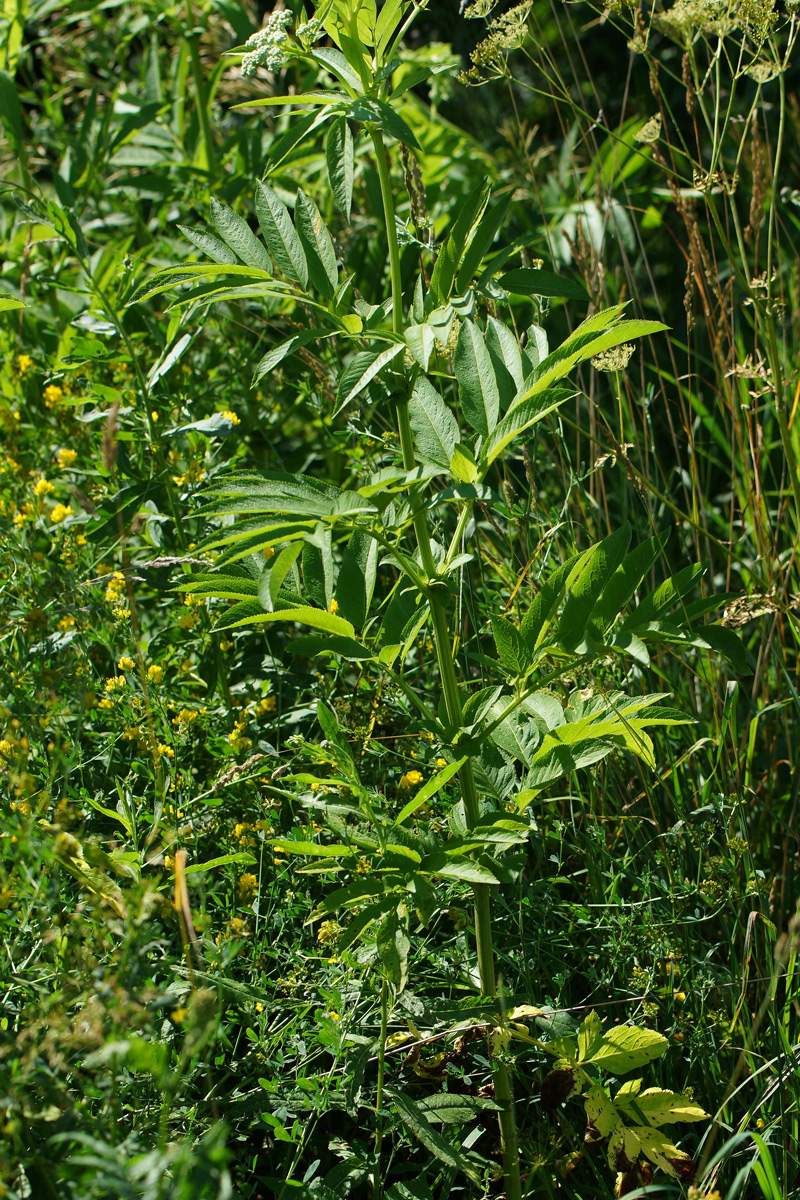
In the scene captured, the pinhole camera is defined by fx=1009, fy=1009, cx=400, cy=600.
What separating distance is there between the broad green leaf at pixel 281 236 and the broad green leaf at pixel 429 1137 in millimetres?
914

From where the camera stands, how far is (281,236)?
113 cm

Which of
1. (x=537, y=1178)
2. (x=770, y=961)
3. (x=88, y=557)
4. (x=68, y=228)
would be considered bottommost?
(x=537, y=1178)

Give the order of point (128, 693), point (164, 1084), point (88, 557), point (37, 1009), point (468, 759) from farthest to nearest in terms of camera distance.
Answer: point (88, 557) < point (128, 693) < point (468, 759) < point (37, 1009) < point (164, 1084)

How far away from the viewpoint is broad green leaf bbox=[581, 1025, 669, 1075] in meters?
1.14

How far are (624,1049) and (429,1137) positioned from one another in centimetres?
24

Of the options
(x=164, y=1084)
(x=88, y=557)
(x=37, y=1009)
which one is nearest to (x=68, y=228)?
(x=88, y=557)

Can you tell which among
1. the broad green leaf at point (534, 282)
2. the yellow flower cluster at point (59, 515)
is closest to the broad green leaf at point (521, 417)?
the broad green leaf at point (534, 282)

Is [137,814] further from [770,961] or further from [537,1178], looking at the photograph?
[770,961]

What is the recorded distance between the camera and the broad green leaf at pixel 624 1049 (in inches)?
44.9

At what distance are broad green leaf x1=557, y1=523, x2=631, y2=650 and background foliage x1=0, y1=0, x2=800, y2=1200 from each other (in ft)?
0.35

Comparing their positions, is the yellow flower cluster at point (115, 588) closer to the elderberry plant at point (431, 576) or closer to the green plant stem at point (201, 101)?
the elderberry plant at point (431, 576)

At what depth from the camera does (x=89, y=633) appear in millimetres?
1570

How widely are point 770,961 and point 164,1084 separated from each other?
917mm

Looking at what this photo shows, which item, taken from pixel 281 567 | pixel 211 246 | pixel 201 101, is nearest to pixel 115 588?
pixel 211 246
